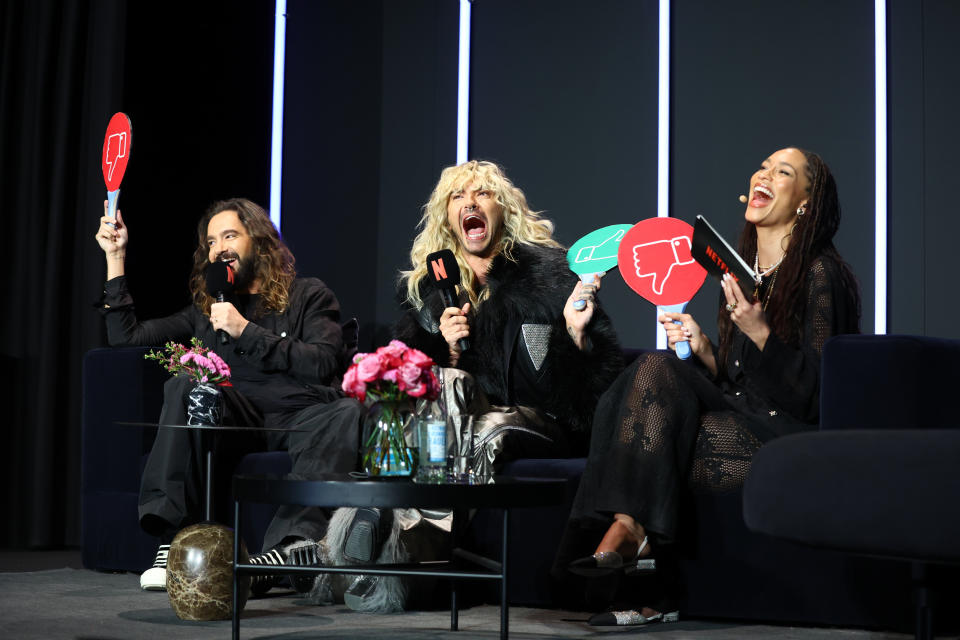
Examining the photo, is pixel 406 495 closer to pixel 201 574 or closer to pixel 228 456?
pixel 201 574

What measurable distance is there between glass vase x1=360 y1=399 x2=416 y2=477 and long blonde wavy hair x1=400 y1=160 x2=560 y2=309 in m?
1.28

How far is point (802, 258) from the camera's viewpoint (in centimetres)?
264

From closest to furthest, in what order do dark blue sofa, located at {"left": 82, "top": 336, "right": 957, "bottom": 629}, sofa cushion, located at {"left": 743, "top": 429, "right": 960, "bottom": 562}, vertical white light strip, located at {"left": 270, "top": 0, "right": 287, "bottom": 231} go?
1. sofa cushion, located at {"left": 743, "top": 429, "right": 960, "bottom": 562}
2. dark blue sofa, located at {"left": 82, "top": 336, "right": 957, "bottom": 629}
3. vertical white light strip, located at {"left": 270, "top": 0, "right": 287, "bottom": 231}

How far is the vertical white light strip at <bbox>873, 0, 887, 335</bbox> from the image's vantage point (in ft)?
13.8

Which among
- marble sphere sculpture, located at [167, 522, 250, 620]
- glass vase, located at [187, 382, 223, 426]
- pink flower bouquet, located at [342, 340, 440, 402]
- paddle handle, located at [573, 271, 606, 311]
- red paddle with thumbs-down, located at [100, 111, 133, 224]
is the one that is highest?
red paddle with thumbs-down, located at [100, 111, 133, 224]

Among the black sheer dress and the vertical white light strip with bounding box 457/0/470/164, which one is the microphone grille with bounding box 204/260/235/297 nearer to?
the black sheer dress

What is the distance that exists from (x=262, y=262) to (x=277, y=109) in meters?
1.49

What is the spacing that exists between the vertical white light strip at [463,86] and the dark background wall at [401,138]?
4 centimetres

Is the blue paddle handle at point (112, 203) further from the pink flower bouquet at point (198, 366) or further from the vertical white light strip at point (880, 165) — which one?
the vertical white light strip at point (880, 165)

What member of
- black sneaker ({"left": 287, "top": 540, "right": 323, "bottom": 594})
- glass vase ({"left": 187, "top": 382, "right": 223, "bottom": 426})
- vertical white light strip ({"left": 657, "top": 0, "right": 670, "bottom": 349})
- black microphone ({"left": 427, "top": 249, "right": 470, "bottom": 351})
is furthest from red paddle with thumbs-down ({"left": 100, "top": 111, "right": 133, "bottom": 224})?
vertical white light strip ({"left": 657, "top": 0, "right": 670, "bottom": 349})

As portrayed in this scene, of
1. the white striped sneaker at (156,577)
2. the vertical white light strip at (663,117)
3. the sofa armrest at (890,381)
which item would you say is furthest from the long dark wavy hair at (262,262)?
the sofa armrest at (890,381)

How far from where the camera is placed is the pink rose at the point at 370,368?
2.10m

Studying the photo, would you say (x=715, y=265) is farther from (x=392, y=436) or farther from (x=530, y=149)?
(x=530, y=149)

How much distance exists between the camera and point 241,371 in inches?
136
